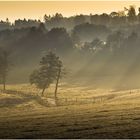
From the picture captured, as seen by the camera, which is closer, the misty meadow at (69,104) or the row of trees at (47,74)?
the misty meadow at (69,104)

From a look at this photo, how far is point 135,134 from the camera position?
43.1m

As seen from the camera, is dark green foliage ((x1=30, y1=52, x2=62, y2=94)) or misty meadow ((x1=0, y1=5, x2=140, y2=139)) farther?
dark green foliage ((x1=30, y1=52, x2=62, y2=94))

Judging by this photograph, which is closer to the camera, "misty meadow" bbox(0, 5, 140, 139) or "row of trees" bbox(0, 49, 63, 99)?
"misty meadow" bbox(0, 5, 140, 139)

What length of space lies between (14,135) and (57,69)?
88.1 metres

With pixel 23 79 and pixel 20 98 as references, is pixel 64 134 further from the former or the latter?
pixel 23 79

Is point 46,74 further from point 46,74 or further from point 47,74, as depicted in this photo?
point 47,74

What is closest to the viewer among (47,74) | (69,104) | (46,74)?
(69,104)

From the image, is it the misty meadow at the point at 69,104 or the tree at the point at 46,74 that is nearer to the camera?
the misty meadow at the point at 69,104

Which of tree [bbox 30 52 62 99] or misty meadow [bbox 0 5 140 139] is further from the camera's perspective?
tree [bbox 30 52 62 99]

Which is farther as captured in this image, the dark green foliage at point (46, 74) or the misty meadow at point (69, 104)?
the dark green foliage at point (46, 74)

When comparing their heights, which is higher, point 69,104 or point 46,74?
point 46,74

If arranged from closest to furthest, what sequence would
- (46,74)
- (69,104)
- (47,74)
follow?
(69,104), (47,74), (46,74)

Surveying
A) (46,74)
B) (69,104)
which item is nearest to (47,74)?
(46,74)

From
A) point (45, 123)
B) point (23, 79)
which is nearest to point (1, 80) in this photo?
point (23, 79)
